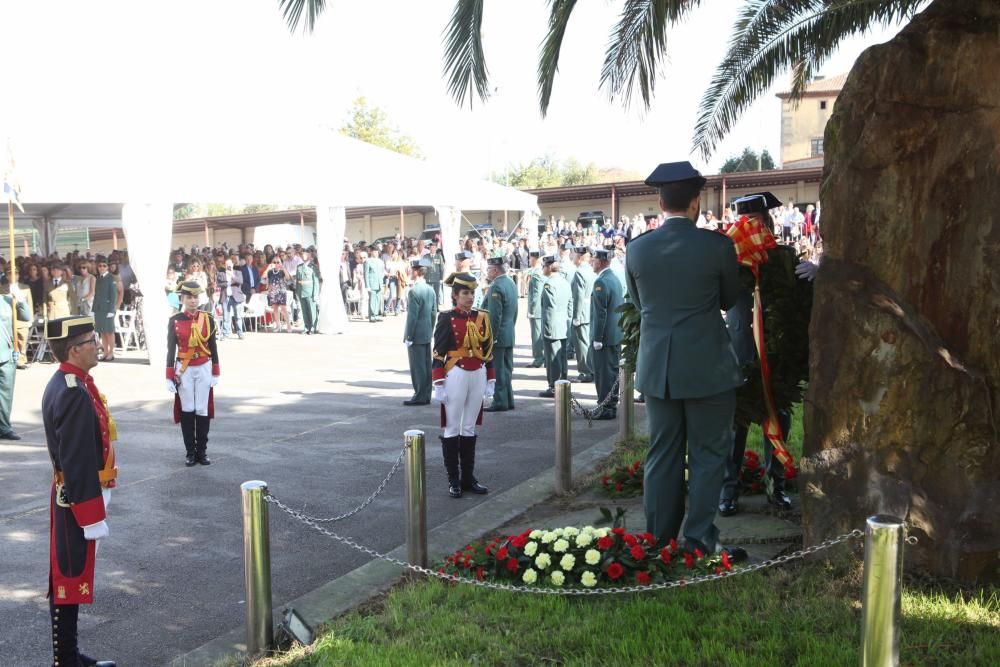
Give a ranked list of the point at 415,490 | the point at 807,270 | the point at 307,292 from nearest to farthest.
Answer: the point at 807,270 < the point at 415,490 < the point at 307,292

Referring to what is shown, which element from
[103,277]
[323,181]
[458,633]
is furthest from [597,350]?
[103,277]

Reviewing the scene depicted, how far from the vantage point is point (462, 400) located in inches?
334

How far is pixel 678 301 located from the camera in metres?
5.41

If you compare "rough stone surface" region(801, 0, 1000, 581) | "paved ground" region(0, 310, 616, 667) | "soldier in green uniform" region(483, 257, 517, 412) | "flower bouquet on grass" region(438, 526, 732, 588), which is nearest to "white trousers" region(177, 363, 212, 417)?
"paved ground" region(0, 310, 616, 667)

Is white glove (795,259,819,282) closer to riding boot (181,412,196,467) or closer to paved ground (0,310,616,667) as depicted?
paved ground (0,310,616,667)

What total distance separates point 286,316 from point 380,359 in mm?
7789

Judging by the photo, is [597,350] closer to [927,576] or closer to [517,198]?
[927,576]

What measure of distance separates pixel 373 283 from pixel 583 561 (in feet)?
71.8

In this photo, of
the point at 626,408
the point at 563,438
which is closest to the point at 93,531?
the point at 563,438

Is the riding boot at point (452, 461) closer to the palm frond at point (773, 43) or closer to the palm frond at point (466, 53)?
the palm frond at point (466, 53)

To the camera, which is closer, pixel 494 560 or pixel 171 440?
pixel 494 560

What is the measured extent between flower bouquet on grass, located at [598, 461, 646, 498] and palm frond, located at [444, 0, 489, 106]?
3.34 m

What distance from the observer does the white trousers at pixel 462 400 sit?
8.39 metres

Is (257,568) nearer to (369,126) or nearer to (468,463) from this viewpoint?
(468,463)
